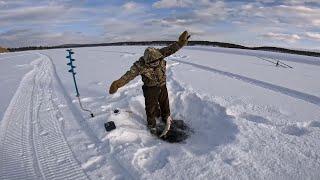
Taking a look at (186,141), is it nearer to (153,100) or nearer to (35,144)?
(153,100)

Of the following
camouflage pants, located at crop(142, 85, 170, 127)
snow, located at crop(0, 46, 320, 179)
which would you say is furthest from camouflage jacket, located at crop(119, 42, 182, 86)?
snow, located at crop(0, 46, 320, 179)

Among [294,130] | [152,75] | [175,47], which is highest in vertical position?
[175,47]

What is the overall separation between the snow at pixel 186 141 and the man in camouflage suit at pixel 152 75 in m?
0.49

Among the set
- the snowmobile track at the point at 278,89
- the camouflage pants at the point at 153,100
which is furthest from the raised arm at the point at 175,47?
the snowmobile track at the point at 278,89

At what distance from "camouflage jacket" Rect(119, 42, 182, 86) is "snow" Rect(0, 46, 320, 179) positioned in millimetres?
894

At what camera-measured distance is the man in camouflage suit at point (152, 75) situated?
729 cm

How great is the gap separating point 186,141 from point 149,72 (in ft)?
4.76

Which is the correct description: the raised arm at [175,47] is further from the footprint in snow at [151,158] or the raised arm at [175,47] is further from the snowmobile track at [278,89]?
the snowmobile track at [278,89]

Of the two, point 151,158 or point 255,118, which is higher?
point 255,118

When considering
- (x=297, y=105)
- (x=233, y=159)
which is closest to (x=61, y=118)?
(x=233, y=159)

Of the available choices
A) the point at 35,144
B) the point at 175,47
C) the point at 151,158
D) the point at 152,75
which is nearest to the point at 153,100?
the point at 152,75

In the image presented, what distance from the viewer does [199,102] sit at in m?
8.65

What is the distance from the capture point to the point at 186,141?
6.91 m

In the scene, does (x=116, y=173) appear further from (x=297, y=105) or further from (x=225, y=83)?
(x=225, y=83)
